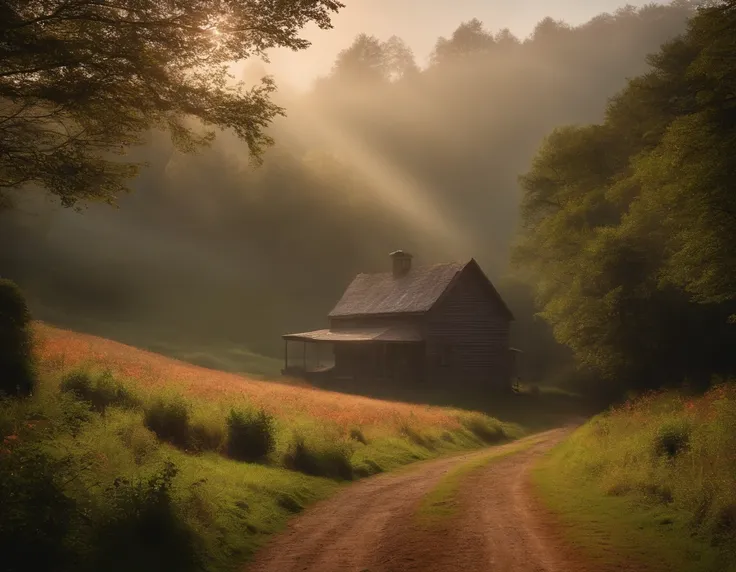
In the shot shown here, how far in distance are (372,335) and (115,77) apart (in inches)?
1356

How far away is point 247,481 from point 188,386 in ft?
30.4

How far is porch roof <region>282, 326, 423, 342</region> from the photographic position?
141ft

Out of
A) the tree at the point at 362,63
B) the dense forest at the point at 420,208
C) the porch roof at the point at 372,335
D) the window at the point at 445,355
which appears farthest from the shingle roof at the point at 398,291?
the tree at the point at 362,63

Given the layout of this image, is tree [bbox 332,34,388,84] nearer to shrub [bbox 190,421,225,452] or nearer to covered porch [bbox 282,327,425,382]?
covered porch [bbox 282,327,425,382]

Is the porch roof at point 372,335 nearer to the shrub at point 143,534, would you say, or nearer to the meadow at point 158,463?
the meadow at point 158,463

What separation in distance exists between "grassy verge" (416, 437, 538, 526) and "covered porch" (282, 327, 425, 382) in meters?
21.6

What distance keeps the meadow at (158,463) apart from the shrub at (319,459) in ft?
0.10

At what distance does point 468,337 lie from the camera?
46438 mm

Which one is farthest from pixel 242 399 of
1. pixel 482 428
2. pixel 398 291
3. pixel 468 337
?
pixel 398 291

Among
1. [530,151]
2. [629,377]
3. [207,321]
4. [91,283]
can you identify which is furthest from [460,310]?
[530,151]

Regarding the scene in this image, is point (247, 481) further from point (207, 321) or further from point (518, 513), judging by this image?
point (207, 321)

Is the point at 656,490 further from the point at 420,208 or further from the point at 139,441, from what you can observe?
the point at 420,208

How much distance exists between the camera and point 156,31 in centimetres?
1077

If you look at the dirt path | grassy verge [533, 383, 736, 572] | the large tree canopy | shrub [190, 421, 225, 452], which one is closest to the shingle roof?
the large tree canopy
